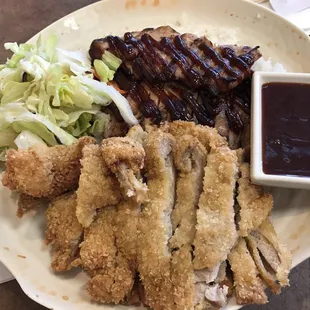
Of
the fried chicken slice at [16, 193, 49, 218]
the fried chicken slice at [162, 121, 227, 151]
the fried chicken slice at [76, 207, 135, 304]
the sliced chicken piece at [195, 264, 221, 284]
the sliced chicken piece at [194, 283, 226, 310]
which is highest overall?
the fried chicken slice at [162, 121, 227, 151]

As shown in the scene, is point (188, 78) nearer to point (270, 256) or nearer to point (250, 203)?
point (250, 203)

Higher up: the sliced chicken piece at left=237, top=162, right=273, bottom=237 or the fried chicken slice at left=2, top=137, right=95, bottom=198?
the sliced chicken piece at left=237, top=162, right=273, bottom=237

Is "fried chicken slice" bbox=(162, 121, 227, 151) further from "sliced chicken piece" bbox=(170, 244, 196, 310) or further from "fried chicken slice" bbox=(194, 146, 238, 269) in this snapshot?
"sliced chicken piece" bbox=(170, 244, 196, 310)

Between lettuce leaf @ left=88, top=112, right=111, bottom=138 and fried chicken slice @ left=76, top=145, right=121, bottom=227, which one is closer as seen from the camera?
fried chicken slice @ left=76, top=145, right=121, bottom=227

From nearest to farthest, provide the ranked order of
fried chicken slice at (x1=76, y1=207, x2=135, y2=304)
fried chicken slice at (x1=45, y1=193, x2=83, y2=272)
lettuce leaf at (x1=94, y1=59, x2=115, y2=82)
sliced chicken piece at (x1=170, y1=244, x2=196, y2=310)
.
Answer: sliced chicken piece at (x1=170, y1=244, x2=196, y2=310) → fried chicken slice at (x1=76, y1=207, x2=135, y2=304) → fried chicken slice at (x1=45, y1=193, x2=83, y2=272) → lettuce leaf at (x1=94, y1=59, x2=115, y2=82)

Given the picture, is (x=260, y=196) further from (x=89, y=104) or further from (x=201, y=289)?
(x=89, y=104)

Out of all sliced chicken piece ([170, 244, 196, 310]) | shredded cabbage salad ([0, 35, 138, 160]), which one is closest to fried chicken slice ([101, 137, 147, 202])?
sliced chicken piece ([170, 244, 196, 310])

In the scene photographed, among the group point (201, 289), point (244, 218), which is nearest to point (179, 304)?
point (201, 289)

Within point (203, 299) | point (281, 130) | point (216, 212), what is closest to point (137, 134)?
point (216, 212)
